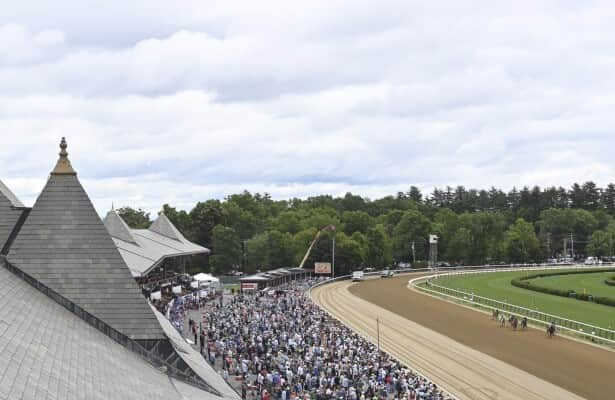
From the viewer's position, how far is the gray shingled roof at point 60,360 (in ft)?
25.9

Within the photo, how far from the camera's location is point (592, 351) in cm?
3428

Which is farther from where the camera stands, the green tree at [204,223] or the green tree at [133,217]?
the green tree at [133,217]

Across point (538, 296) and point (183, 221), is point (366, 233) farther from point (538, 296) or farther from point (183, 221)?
point (538, 296)

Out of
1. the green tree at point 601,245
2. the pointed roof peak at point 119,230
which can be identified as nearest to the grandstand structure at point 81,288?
the pointed roof peak at point 119,230

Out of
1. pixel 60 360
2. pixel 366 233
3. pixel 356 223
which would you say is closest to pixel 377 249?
pixel 366 233

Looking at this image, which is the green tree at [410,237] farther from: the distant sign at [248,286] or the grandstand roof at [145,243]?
the distant sign at [248,286]

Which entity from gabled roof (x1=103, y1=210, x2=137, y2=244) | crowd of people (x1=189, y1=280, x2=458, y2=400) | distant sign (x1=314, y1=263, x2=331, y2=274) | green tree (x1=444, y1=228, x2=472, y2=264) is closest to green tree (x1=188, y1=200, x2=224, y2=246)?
distant sign (x1=314, y1=263, x2=331, y2=274)

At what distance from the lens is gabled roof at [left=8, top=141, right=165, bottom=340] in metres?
13.4

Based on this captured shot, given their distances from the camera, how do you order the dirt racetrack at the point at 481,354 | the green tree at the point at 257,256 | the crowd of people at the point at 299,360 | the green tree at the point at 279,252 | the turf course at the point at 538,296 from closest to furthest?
the crowd of people at the point at 299,360 < the dirt racetrack at the point at 481,354 < the turf course at the point at 538,296 < the green tree at the point at 279,252 < the green tree at the point at 257,256

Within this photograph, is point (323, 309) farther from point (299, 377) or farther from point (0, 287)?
point (0, 287)

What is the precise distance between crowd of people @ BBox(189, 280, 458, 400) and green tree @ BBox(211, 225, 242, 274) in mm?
46263

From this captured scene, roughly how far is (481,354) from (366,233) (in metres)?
71.9

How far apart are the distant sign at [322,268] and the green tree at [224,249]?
45.3 feet

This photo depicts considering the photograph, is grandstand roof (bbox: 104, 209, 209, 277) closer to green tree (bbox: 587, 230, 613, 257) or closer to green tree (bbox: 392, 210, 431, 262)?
green tree (bbox: 392, 210, 431, 262)
